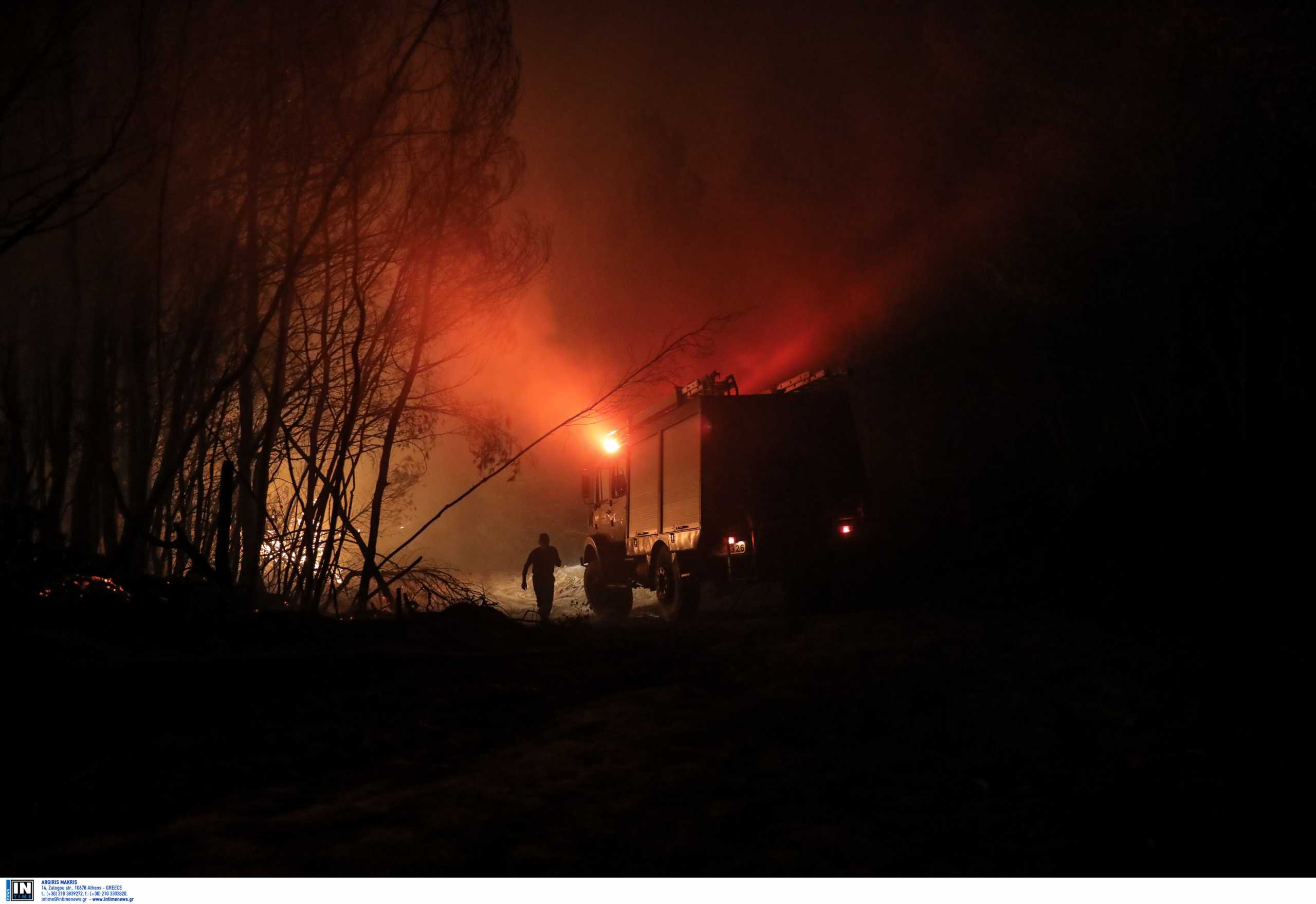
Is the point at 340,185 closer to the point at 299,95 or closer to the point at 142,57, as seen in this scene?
the point at 299,95

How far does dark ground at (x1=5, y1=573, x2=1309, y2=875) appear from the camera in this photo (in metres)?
2.96

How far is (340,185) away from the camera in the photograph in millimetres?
9055

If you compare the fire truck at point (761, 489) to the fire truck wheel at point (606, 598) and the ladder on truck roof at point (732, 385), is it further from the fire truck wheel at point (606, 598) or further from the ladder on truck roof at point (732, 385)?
the fire truck wheel at point (606, 598)

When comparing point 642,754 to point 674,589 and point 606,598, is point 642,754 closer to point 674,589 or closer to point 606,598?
point 674,589

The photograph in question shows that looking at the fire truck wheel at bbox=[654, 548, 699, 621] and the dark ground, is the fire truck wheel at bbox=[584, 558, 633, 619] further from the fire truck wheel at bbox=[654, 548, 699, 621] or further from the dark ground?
the dark ground

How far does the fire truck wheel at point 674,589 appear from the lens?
12.3 metres

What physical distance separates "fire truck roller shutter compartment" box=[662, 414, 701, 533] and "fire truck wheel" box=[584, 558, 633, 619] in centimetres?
248

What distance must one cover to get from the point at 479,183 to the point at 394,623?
504 centimetres

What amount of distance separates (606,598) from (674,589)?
323 cm

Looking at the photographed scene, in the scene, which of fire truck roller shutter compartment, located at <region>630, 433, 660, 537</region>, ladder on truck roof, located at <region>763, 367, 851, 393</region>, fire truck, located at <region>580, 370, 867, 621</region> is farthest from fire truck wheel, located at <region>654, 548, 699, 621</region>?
ladder on truck roof, located at <region>763, 367, 851, 393</region>

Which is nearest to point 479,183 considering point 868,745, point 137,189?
point 137,189

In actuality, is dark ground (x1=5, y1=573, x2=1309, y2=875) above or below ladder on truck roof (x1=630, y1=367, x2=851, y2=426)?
below

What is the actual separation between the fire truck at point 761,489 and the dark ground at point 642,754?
4.68 meters

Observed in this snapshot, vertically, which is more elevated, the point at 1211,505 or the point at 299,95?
the point at 299,95
